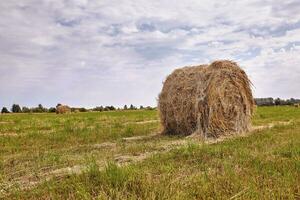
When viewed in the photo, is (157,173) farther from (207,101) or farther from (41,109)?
(41,109)

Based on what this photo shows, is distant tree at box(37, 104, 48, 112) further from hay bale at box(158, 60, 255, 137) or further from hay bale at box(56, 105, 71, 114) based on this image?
hay bale at box(158, 60, 255, 137)

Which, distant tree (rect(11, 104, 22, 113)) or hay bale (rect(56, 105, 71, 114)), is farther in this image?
distant tree (rect(11, 104, 22, 113))

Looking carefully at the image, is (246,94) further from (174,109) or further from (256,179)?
(256,179)

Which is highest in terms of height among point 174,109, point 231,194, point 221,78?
point 221,78

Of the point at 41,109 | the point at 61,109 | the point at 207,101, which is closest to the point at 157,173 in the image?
the point at 207,101

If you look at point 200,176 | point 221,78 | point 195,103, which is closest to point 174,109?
point 195,103

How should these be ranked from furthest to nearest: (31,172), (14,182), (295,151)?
1. (295,151)
2. (31,172)
3. (14,182)

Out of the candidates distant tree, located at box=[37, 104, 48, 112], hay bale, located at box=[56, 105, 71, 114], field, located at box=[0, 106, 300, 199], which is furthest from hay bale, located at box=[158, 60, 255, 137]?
distant tree, located at box=[37, 104, 48, 112]

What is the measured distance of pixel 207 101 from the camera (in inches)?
518

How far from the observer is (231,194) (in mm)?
5117

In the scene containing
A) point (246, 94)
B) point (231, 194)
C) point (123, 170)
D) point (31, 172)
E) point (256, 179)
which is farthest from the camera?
point (246, 94)

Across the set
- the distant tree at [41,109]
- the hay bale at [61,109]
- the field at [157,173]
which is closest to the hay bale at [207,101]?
the field at [157,173]

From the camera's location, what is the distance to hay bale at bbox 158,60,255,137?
1312 centimetres

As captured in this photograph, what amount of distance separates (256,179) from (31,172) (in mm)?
3561
